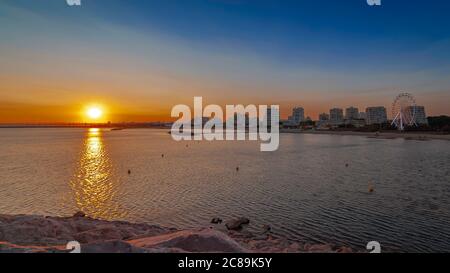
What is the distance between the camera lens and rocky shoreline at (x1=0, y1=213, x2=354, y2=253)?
9406 mm

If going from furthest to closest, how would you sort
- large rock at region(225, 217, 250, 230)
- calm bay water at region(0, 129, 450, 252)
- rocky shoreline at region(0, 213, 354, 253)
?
large rock at region(225, 217, 250, 230)
calm bay water at region(0, 129, 450, 252)
rocky shoreline at region(0, 213, 354, 253)

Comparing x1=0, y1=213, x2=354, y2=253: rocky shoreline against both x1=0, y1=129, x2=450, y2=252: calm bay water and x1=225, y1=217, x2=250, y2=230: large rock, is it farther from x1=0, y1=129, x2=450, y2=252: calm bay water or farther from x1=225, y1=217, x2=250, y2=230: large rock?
x1=0, y1=129, x2=450, y2=252: calm bay water

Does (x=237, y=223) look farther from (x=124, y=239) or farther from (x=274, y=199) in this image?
(x=274, y=199)

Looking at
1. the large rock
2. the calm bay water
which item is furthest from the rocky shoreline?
the calm bay water

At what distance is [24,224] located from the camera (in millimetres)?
13219

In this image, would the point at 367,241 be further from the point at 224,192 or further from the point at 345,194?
the point at 224,192

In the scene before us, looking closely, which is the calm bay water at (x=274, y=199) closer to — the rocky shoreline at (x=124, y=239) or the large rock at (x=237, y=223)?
the large rock at (x=237, y=223)

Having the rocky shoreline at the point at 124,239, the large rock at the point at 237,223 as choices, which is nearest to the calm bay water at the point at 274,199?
the large rock at the point at 237,223

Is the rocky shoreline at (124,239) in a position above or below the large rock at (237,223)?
above

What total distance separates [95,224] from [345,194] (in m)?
21.0

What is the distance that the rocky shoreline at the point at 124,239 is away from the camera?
9.41 metres
